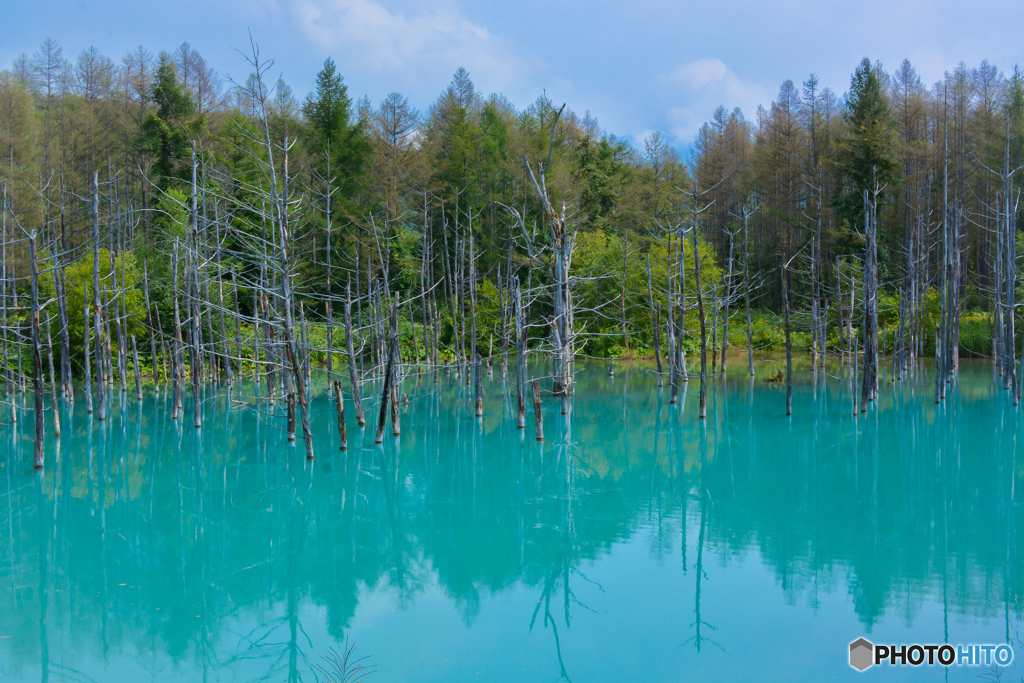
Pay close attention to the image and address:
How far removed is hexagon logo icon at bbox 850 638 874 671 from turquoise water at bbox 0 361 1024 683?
0.12 m

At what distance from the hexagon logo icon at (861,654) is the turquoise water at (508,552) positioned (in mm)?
119

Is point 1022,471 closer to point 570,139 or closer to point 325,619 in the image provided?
point 325,619

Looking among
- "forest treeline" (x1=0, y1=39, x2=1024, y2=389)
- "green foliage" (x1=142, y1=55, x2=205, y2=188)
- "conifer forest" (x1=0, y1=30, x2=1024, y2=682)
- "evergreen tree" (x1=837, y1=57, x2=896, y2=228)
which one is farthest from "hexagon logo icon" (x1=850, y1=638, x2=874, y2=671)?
"evergreen tree" (x1=837, y1=57, x2=896, y2=228)

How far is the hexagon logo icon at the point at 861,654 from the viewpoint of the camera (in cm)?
474

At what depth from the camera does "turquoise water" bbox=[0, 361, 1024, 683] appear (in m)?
5.07

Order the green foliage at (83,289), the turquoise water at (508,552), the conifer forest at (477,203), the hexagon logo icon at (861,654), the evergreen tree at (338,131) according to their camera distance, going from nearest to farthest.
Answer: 1. the hexagon logo icon at (861,654)
2. the turquoise water at (508,552)
3. the green foliage at (83,289)
4. the conifer forest at (477,203)
5. the evergreen tree at (338,131)

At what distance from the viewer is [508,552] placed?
23.4 ft

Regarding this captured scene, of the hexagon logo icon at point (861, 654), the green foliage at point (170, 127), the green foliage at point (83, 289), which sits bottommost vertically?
the hexagon logo icon at point (861, 654)

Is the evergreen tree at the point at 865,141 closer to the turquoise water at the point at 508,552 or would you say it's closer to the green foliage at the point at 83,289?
the turquoise water at the point at 508,552

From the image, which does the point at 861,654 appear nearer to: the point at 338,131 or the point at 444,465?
the point at 444,465

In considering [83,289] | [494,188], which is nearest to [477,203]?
[494,188]

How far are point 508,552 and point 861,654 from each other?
333cm

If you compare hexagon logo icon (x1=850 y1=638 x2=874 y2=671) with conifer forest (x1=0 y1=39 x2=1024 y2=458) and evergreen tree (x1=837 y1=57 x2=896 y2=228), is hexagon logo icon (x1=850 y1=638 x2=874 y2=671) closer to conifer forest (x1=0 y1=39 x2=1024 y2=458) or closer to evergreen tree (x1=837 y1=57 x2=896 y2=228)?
conifer forest (x1=0 y1=39 x2=1024 y2=458)

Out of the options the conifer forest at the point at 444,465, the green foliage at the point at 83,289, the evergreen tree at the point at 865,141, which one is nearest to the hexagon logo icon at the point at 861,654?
the conifer forest at the point at 444,465
